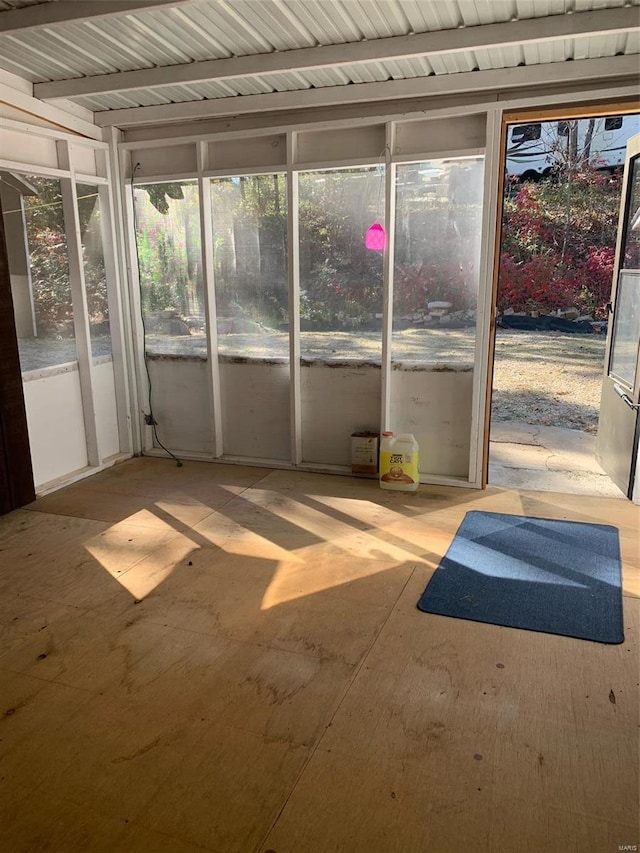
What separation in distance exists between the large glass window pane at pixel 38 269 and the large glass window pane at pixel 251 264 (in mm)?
1172

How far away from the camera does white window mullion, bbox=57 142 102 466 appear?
4742 millimetres

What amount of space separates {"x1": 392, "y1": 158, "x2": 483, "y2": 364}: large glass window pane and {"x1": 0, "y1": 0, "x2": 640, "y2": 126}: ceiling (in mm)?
578

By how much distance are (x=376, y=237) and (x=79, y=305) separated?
2329mm

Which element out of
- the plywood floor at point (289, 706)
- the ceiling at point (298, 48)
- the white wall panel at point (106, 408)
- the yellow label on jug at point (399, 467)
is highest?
the ceiling at point (298, 48)

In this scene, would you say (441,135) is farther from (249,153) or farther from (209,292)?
(209,292)

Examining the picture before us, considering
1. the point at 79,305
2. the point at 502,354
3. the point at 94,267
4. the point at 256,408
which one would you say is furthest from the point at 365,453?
the point at 502,354

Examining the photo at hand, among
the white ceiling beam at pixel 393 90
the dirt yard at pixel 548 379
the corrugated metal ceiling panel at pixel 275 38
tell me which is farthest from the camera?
the dirt yard at pixel 548 379

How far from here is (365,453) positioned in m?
4.90

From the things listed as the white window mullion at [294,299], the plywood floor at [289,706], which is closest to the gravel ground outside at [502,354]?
the white window mullion at [294,299]

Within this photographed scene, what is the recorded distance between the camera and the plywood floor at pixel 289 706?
187cm

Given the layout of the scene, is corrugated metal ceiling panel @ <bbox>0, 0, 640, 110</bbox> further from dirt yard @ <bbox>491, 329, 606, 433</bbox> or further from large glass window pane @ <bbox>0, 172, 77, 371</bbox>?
dirt yard @ <bbox>491, 329, 606, 433</bbox>

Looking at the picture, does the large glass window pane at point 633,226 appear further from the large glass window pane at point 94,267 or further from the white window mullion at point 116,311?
the large glass window pane at point 94,267

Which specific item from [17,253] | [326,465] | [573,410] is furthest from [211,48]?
[573,410]

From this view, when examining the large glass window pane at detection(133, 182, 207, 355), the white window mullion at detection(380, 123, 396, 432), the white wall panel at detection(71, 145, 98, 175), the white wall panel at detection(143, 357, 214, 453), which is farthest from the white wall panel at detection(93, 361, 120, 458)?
the white window mullion at detection(380, 123, 396, 432)
